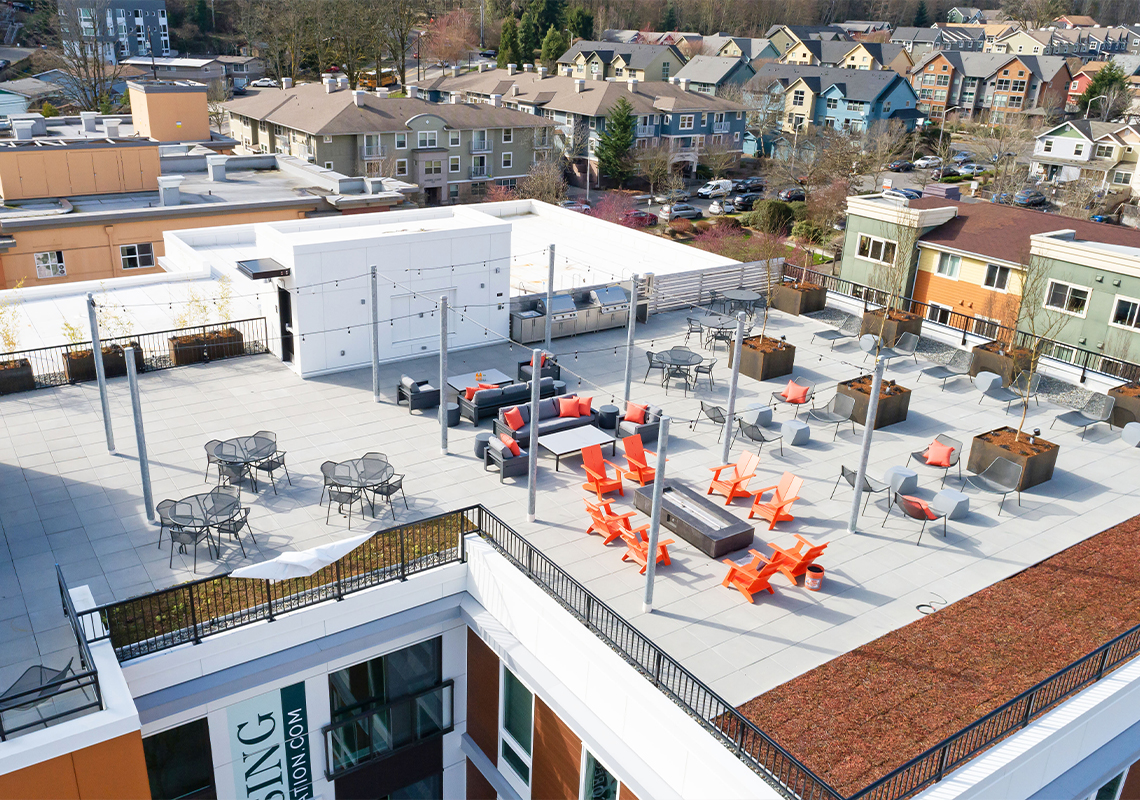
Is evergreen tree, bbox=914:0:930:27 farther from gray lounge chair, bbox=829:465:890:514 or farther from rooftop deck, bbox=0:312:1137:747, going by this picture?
gray lounge chair, bbox=829:465:890:514

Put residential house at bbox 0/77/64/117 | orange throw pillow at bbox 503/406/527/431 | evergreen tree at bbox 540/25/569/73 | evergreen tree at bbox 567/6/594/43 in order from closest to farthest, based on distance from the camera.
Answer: orange throw pillow at bbox 503/406/527/431
residential house at bbox 0/77/64/117
evergreen tree at bbox 540/25/569/73
evergreen tree at bbox 567/6/594/43

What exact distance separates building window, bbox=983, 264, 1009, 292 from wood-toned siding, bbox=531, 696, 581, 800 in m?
26.0

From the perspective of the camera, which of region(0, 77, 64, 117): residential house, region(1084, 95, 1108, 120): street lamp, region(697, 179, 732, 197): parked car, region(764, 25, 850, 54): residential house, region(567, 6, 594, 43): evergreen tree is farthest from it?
region(764, 25, 850, 54): residential house

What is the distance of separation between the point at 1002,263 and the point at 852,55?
98.5 meters

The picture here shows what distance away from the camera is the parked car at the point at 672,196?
7125 cm

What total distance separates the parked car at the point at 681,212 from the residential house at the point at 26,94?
57.0 m

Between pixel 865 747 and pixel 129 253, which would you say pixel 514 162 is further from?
pixel 865 747

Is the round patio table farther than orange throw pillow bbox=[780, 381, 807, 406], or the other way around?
orange throw pillow bbox=[780, 381, 807, 406]

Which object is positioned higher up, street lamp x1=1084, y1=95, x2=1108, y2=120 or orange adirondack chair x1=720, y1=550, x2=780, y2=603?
street lamp x1=1084, y1=95, x2=1108, y2=120

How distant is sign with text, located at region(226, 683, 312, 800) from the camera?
40.4 ft

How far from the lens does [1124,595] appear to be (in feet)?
46.8

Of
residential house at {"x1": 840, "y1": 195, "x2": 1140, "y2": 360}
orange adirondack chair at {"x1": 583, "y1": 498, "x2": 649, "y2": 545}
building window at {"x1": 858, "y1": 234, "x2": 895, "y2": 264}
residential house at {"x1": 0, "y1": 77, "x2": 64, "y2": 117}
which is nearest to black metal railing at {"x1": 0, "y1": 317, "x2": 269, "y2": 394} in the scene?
orange adirondack chair at {"x1": 583, "y1": 498, "x2": 649, "y2": 545}

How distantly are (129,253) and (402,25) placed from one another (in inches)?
2902

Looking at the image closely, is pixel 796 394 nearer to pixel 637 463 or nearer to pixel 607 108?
pixel 637 463
